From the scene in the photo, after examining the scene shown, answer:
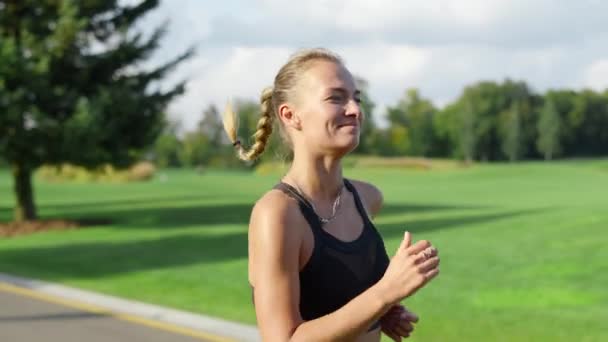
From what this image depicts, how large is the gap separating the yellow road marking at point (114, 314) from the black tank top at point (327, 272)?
6.40 metres

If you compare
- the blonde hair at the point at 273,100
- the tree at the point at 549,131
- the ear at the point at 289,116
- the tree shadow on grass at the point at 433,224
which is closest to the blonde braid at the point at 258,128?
the blonde hair at the point at 273,100

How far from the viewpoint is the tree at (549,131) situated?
309ft

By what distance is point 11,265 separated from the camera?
15.6 meters

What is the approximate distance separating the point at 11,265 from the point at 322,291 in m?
14.3

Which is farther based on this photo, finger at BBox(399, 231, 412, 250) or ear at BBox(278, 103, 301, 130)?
ear at BBox(278, 103, 301, 130)

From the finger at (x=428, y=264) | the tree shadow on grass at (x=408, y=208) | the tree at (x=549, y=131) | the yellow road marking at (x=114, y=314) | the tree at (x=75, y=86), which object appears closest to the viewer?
the finger at (x=428, y=264)

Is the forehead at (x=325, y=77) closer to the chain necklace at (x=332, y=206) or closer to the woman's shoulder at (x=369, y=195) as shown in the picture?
the chain necklace at (x=332, y=206)

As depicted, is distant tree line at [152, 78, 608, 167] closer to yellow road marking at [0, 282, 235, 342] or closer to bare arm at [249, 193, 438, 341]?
yellow road marking at [0, 282, 235, 342]

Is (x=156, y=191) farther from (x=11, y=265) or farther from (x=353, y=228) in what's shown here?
(x=353, y=228)

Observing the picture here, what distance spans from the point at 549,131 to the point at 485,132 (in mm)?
9278

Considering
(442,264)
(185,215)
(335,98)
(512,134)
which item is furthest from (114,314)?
(512,134)

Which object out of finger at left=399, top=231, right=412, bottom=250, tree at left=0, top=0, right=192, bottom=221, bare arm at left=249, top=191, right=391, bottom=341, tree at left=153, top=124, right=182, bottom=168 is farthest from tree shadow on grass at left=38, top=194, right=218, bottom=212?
tree at left=153, top=124, right=182, bottom=168

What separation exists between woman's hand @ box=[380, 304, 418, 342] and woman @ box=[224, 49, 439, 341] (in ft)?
0.44

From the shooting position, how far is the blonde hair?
2340 millimetres
